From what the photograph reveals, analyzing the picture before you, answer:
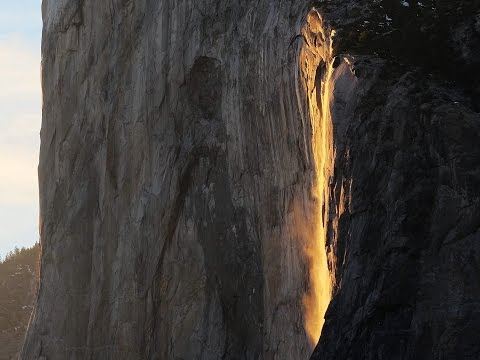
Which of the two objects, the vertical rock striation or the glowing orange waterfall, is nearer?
the glowing orange waterfall

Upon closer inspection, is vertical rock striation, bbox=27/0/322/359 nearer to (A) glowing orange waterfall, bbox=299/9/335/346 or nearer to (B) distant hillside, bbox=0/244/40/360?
(A) glowing orange waterfall, bbox=299/9/335/346

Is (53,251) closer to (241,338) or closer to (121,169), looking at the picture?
(121,169)

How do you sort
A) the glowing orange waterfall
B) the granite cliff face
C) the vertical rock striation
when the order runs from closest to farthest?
the granite cliff face
the glowing orange waterfall
the vertical rock striation

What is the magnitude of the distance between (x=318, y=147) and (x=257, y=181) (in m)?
3.07

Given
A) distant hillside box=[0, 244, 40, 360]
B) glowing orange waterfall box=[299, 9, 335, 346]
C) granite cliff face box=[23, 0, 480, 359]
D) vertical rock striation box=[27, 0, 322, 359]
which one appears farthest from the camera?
distant hillside box=[0, 244, 40, 360]

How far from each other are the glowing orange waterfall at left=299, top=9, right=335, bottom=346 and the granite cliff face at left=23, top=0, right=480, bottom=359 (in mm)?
45

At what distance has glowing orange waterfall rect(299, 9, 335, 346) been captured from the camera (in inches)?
601

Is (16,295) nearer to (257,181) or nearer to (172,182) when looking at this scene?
(172,182)

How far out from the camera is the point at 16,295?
144ft

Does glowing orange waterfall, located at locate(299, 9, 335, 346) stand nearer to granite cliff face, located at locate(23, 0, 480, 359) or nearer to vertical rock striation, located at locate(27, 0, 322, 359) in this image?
granite cliff face, located at locate(23, 0, 480, 359)

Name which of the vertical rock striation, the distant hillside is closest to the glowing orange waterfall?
the vertical rock striation

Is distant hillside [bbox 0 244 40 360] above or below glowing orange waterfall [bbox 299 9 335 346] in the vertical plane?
above

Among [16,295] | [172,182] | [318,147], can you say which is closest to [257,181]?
[318,147]

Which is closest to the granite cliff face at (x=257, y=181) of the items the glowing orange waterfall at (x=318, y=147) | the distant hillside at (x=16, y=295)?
the glowing orange waterfall at (x=318, y=147)
